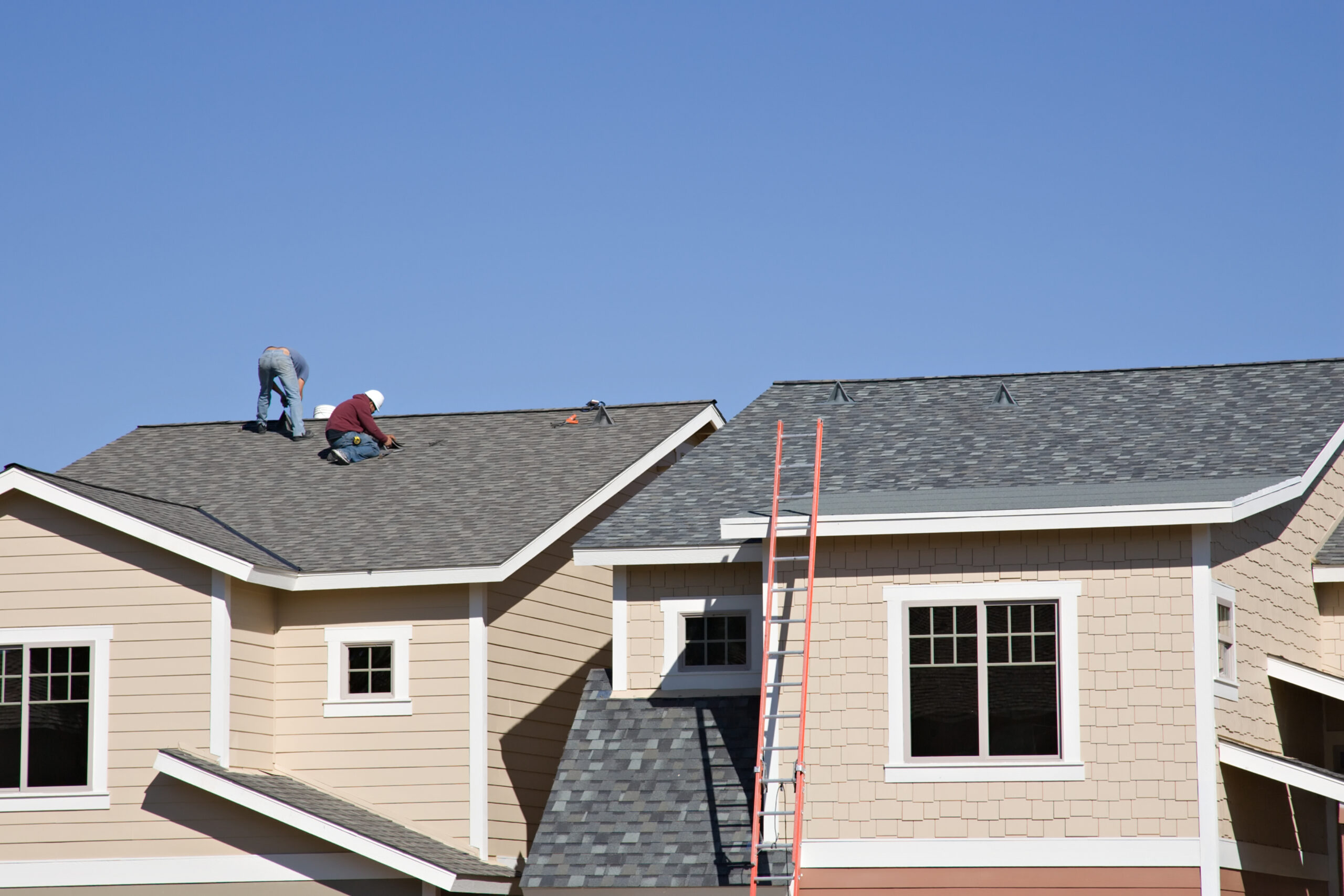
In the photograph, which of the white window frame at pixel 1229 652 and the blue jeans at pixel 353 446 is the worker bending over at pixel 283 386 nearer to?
the blue jeans at pixel 353 446

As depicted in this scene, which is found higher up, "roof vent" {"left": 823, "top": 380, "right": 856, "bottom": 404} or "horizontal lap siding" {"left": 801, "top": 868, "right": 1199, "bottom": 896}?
"roof vent" {"left": 823, "top": 380, "right": 856, "bottom": 404}

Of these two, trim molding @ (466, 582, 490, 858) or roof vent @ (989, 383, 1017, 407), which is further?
roof vent @ (989, 383, 1017, 407)

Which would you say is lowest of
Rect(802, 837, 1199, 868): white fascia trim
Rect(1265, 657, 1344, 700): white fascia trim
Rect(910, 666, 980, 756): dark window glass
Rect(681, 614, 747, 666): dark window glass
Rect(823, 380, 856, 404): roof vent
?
Rect(802, 837, 1199, 868): white fascia trim

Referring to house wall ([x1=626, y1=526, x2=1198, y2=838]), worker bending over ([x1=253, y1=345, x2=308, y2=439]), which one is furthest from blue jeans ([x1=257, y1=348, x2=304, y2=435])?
house wall ([x1=626, y1=526, x2=1198, y2=838])

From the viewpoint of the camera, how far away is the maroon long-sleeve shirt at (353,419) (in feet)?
75.0

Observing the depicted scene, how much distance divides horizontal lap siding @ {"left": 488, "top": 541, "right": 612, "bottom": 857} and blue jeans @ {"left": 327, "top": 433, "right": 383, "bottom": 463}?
357 centimetres

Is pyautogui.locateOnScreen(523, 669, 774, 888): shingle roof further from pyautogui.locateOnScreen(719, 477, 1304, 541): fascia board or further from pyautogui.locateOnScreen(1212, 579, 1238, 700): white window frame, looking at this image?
pyautogui.locateOnScreen(1212, 579, 1238, 700): white window frame

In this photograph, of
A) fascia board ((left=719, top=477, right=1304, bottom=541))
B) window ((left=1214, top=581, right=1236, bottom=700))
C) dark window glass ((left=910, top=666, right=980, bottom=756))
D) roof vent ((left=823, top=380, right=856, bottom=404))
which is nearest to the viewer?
fascia board ((left=719, top=477, right=1304, bottom=541))

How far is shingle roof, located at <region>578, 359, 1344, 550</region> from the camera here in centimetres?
1691

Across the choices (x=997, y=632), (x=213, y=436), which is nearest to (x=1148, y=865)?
(x=997, y=632)

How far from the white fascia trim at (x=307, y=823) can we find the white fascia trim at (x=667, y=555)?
135 inches

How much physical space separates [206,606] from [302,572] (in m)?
1.25

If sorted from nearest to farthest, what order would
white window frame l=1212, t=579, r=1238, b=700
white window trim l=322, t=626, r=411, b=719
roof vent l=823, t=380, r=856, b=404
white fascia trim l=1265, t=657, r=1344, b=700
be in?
white window frame l=1212, t=579, r=1238, b=700
white fascia trim l=1265, t=657, r=1344, b=700
white window trim l=322, t=626, r=411, b=719
roof vent l=823, t=380, r=856, b=404

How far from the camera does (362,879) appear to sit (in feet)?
57.8
